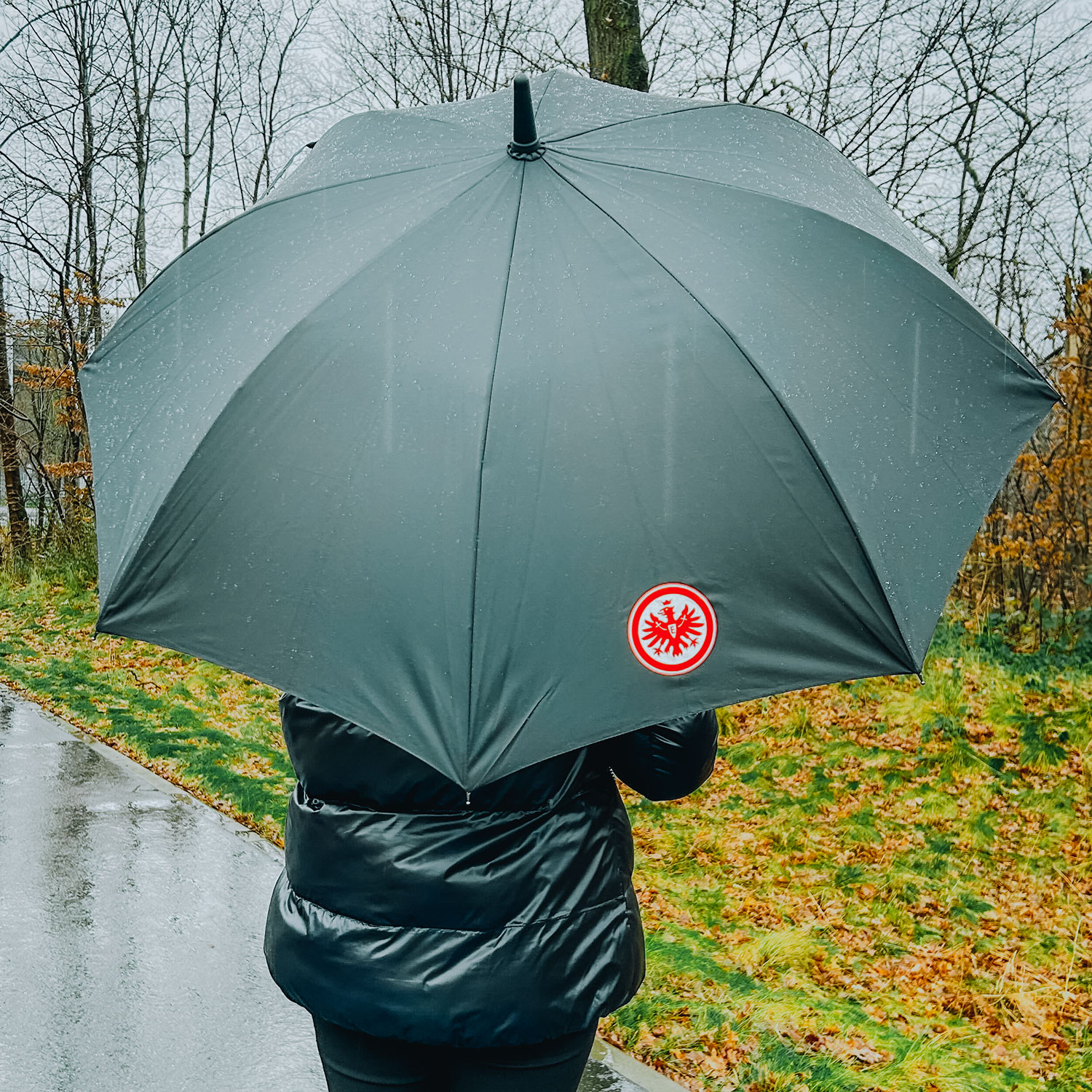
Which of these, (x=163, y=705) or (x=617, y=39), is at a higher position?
(x=617, y=39)

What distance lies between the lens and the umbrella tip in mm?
1913

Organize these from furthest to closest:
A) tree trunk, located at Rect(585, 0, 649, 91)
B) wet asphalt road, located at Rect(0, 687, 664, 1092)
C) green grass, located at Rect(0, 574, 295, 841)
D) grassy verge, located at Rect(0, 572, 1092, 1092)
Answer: tree trunk, located at Rect(585, 0, 649, 91) → green grass, located at Rect(0, 574, 295, 841) → grassy verge, located at Rect(0, 572, 1092, 1092) → wet asphalt road, located at Rect(0, 687, 664, 1092)

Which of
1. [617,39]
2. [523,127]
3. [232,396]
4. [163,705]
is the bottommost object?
[163,705]

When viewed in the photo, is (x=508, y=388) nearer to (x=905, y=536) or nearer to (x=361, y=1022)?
(x=905, y=536)

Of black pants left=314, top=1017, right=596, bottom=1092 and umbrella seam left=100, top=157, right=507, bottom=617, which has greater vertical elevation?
umbrella seam left=100, top=157, right=507, bottom=617

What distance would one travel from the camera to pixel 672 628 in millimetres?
1725

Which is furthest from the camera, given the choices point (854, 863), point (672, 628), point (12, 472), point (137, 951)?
point (12, 472)

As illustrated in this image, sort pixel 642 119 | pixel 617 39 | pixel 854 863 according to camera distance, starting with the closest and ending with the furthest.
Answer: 1. pixel 642 119
2. pixel 854 863
3. pixel 617 39

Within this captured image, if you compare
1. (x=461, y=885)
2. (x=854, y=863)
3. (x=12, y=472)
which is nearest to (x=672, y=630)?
(x=461, y=885)

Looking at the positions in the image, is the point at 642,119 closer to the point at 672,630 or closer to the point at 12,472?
the point at 672,630

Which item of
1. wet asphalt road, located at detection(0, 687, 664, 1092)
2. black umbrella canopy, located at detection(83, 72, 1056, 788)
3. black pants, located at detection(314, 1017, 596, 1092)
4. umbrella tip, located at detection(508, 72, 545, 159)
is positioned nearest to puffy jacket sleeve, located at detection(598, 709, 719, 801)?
black umbrella canopy, located at detection(83, 72, 1056, 788)

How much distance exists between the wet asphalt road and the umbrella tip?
10.5ft

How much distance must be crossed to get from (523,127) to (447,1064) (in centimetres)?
177

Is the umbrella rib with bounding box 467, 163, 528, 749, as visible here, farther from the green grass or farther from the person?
the green grass
